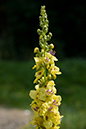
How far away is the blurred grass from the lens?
4.53m

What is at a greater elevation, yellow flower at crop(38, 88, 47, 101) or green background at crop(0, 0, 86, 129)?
green background at crop(0, 0, 86, 129)

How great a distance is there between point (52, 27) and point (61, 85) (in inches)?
266

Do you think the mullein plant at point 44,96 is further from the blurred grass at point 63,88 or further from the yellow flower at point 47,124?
the blurred grass at point 63,88

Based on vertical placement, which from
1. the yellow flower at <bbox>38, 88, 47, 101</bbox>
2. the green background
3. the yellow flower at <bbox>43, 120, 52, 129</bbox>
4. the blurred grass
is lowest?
the yellow flower at <bbox>43, 120, 52, 129</bbox>

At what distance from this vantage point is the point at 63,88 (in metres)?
6.97

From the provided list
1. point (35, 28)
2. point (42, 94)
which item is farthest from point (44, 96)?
point (35, 28)

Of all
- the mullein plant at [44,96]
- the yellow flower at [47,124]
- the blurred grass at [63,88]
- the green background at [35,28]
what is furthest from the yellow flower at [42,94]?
the green background at [35,28]

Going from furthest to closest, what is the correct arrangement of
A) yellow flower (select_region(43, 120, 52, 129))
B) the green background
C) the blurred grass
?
the green background → the blurred grass → yellow flower (select_region(43, 120, 52, 129))

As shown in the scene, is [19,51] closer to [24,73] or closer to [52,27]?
[52,27]

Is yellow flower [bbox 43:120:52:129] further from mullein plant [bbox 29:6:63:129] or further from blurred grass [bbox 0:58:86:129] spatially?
blurred grass [bbox 0:58:86:129]

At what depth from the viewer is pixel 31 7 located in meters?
13.1

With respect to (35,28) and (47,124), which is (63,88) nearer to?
(47,124)

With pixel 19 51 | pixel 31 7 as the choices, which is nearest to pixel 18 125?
pixel 19 51

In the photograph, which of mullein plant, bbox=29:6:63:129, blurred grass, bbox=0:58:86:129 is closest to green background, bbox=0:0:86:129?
blurred grass, bbox=0:58:86:129
